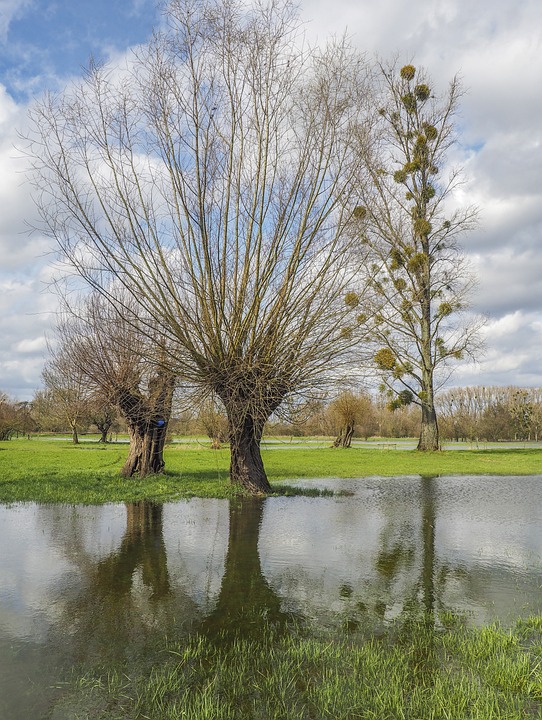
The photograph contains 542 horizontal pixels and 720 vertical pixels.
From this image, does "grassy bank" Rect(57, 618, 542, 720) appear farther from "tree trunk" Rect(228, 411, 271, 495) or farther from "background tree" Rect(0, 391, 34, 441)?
"background tree" Rect(0, 391, 34, 441)

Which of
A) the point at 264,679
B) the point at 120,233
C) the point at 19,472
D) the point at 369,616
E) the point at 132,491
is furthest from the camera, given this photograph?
the point at 19,472

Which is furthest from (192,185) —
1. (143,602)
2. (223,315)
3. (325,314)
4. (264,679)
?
(264,679)

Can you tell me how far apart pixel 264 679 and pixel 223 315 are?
28.4 ft

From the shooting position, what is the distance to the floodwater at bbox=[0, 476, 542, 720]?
480 cm

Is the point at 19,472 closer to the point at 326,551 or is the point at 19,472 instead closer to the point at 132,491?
the point at 132,491

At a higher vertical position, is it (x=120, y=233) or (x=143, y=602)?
(x=120, y=233)

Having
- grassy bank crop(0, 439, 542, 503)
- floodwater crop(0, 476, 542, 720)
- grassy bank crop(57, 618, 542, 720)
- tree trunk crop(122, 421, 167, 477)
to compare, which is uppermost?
tree trunk crop(122, 421, 167, 477)

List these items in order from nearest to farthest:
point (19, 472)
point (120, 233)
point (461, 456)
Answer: point (120, 233) → point (19, 472) → point (461, 456)

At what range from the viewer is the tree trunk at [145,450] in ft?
58.6

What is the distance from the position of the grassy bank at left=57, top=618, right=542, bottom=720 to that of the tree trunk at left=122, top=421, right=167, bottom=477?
1361 centimetres

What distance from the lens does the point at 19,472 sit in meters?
18.8

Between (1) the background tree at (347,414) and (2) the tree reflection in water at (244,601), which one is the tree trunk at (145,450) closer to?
(2) the tree reflection in water at (244,601)

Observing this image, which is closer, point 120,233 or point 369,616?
point 369,616

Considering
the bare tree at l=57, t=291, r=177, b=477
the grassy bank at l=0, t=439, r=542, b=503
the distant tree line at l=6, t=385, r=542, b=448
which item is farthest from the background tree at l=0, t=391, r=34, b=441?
the bare tree at l=57, t=291, r=177, b=477
